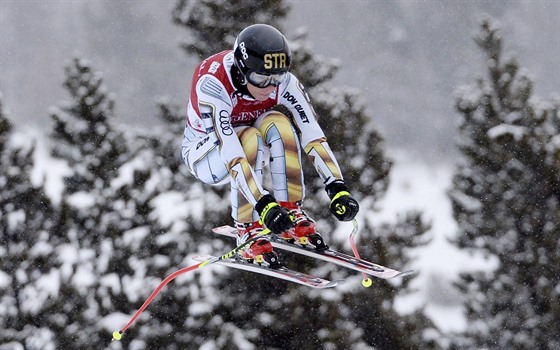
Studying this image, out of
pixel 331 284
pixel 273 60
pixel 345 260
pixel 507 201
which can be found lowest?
pixel 331 284

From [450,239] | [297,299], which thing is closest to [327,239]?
[297,299]

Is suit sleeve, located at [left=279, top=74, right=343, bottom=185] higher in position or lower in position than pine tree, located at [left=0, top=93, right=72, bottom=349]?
lower

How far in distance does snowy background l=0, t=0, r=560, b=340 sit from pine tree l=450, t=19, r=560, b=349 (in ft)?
115

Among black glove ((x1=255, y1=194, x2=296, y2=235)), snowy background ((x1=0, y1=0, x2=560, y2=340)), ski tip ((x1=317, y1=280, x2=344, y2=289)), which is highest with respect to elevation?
snowy background ((x1=0, y1=0, x2=560, y2=340))

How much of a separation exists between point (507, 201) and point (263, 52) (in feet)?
76.4

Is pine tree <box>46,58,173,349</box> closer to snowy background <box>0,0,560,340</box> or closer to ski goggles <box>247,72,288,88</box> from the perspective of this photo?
ski goggles <box>247,72,288,88</box>

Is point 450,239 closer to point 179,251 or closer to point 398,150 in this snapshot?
point 179,251

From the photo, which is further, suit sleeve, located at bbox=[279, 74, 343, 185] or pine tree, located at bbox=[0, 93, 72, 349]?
pine tree, located at bbox=[0, 93, 72, 349]

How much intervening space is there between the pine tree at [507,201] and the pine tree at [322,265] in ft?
9.73

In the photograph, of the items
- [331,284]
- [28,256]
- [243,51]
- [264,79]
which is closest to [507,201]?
[28,256]

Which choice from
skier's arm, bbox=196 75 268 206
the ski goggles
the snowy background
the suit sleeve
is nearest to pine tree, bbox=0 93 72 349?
the suit sleeve

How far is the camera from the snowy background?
6894cm

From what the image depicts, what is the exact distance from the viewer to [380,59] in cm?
7925

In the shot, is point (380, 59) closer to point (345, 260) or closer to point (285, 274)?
point (345, 260)
